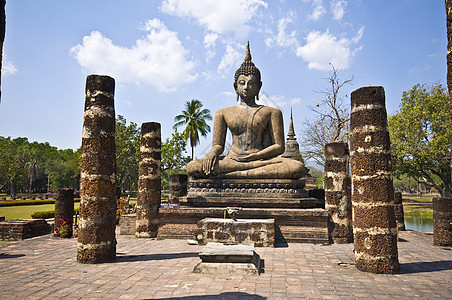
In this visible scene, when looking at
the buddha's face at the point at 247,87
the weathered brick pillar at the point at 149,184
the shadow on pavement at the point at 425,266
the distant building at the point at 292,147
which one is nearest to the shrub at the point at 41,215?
the weathered brick pillar at the point at 149,184

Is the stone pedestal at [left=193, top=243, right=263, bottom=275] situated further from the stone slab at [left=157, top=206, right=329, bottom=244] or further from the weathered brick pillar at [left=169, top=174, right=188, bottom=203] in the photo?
the weathered brick pillar at [left=169, top=174, right=188, bottom=203]

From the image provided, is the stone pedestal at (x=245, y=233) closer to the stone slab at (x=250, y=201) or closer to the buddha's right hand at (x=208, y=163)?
the stone slab at (x=250, y=201)

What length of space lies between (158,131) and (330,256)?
6.25 meters

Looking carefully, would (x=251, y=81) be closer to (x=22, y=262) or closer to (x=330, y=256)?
(x=330, y=256)

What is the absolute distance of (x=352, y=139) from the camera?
6.75 m

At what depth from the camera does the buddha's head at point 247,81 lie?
40.5 feet

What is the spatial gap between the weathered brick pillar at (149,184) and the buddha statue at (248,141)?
48.1 inches

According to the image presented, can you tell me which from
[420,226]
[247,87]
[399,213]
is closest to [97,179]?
[247,87]

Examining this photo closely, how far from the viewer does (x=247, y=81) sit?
12.4 meters

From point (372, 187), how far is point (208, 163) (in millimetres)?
5866

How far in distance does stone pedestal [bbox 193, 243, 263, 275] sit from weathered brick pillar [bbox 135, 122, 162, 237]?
15.6 ft

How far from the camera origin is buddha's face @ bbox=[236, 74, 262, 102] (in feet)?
40.4

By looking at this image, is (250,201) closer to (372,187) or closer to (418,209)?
(372,187)

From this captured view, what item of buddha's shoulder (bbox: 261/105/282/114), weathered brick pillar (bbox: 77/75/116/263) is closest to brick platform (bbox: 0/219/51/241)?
weathered brick pillar (bbox: 77/75/116/263)
